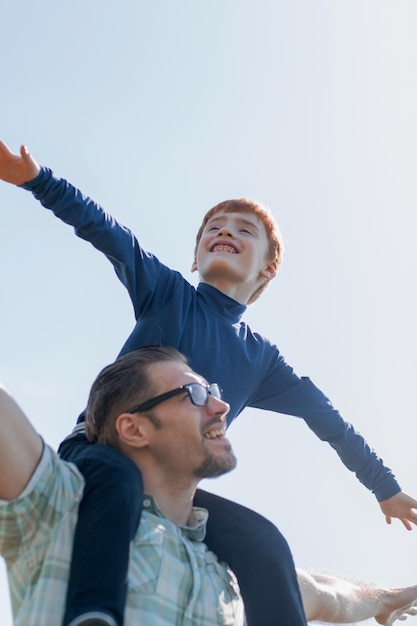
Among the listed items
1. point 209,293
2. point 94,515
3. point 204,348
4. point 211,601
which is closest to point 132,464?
point 94,515

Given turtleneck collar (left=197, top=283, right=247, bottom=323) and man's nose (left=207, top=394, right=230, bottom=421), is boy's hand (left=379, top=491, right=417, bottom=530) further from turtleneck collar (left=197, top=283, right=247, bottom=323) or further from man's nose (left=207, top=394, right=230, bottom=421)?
man's nose (left=207, top=394, right=230, bottom=421)

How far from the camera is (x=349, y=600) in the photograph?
576cm

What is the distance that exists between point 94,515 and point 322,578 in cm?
287

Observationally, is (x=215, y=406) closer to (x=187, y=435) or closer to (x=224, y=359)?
(x=187, y=435)

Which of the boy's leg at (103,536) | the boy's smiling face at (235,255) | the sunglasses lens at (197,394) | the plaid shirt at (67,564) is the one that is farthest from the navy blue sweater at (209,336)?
the plaid shirt at (67,564)

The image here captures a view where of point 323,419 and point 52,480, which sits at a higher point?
point 323,419

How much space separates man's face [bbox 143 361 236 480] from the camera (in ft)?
12.7

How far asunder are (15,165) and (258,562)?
216cm

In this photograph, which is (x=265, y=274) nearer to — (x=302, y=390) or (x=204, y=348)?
(x=302, y=390)

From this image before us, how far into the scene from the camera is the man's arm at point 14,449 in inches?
125

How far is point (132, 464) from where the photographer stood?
12.1 feet

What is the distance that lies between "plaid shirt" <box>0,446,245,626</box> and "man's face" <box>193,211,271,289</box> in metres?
2.23

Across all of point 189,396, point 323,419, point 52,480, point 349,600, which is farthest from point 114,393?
point 349,600

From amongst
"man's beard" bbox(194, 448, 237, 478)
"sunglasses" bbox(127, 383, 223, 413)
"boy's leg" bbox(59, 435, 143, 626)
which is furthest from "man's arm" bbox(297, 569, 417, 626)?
"boy's leg" bbox(59, 435, 143, 626)
